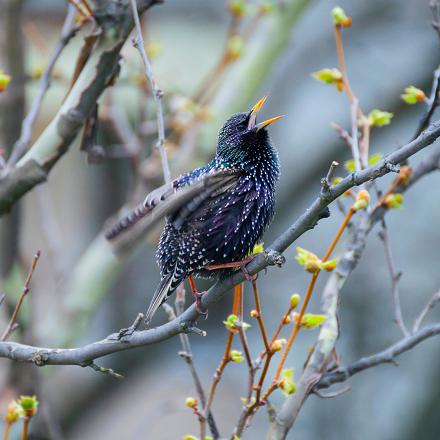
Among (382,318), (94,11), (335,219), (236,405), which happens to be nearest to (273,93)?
(335,219)

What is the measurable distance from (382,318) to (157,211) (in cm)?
463

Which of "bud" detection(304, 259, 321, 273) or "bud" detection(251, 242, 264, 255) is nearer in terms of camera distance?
"bud" detection(304, 259, 321, 273)

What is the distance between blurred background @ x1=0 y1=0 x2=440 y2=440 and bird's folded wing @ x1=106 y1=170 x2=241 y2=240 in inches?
82.2

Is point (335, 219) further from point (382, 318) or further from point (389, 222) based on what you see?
point (382, 318)

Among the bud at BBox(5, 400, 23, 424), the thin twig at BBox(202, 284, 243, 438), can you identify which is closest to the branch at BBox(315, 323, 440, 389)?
the thin twig at BBox(202, 284, 243, 438)

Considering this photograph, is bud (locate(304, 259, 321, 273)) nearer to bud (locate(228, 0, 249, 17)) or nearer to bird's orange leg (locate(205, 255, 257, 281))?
bird's orange leg (locate(205, 255, 257, 281))

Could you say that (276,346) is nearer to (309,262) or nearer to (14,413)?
(309,262)

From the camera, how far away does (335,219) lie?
7320 millimetres

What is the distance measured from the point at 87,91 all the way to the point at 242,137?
551 mm

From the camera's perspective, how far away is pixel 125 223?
Answer: 2275 mm

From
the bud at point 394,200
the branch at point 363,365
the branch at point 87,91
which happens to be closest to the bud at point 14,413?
the branch at point 87,91

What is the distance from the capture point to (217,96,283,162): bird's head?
2957 mm

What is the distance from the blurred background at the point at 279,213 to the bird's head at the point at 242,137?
1.63 meters

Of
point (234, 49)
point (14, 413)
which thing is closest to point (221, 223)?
point (14, 413)
